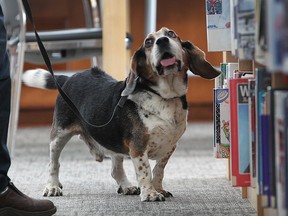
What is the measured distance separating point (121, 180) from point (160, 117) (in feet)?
1.15

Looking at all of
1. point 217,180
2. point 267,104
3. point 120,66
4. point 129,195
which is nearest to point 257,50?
point 267,104

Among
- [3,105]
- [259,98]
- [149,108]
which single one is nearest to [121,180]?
[149,108]

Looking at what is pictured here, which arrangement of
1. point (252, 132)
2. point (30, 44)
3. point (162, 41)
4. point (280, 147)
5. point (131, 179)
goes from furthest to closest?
point (30, 44)
point (131, 179)
point (162, 41)
point (252, 132)
point (280, 147)

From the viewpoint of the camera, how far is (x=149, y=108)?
8.07 feet

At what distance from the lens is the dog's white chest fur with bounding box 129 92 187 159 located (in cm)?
245

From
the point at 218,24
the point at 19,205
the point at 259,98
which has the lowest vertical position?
the point at 19,205

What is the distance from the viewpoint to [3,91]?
208 cm

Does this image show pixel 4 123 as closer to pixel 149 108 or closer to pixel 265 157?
pixel 149 108

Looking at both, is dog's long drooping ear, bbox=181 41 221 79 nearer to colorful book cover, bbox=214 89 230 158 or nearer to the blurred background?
colorful book cover, bbox=214 89 230 158

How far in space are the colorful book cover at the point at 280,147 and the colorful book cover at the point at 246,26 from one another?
0.80 ft

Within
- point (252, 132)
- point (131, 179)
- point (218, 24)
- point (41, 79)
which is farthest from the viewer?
point (131, 179)

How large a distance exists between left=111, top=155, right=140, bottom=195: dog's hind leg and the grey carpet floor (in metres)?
0.04

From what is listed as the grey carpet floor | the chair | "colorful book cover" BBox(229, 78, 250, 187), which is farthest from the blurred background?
"colorful book cover" BBox(229, 78, 250, 187)

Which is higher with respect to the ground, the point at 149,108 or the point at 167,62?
the point at 167,62
